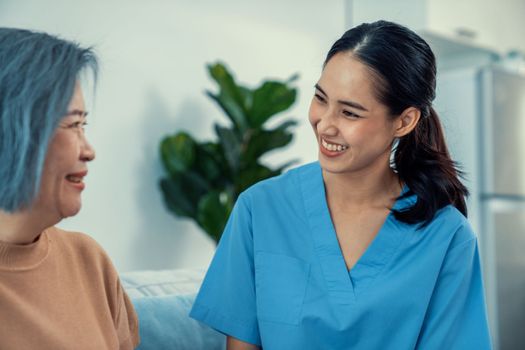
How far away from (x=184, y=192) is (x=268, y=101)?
1.89 ft

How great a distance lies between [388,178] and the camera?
1682 mm

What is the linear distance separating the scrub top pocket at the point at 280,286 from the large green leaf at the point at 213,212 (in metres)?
1.68

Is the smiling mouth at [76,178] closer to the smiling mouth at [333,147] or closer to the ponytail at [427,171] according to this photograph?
the smiling mouth at [333,147]

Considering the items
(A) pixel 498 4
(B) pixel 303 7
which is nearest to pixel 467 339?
(B) pixel 303 7

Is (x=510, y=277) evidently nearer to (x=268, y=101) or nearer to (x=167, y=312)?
(x=268, y=101)

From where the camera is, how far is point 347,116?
151 centimetres

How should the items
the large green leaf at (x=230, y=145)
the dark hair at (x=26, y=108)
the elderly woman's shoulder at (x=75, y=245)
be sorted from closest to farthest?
1. the dark hair at (x=26, y=108)
2. the elderly woman's shoulder at (x=75, y=245)
3. the large green leaf at (x=230, y=145)

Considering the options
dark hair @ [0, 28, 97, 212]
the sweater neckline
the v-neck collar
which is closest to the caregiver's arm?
the v-neck collar

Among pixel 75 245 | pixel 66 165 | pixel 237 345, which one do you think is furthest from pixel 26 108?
pixel 237 345

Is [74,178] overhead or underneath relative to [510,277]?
overhead

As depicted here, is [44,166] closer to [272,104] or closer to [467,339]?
[467,339]

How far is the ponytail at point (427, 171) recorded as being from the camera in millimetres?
1612

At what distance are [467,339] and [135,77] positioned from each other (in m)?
2.24

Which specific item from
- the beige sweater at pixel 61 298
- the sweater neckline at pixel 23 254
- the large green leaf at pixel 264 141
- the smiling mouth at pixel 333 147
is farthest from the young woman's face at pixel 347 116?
the large green leaf at pixel 264 141
